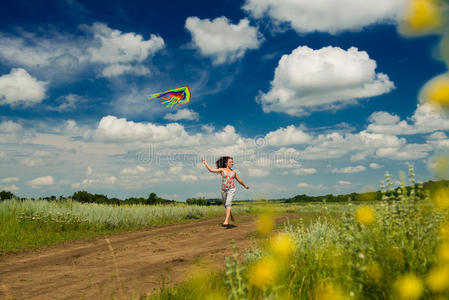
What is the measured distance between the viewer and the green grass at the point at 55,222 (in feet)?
33.3

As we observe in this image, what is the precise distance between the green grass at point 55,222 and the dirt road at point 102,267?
1.59 m

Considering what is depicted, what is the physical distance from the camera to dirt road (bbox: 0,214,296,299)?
4.59 metres

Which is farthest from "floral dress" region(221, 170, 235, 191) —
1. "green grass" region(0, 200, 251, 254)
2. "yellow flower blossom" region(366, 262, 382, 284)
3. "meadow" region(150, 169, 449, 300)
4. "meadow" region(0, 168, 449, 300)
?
"yellow flower blossom" region(366, 262, 382, 284)

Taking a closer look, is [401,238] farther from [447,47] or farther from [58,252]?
[58,252]

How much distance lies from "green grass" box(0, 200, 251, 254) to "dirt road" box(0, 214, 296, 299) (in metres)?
1.59

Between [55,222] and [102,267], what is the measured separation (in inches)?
279

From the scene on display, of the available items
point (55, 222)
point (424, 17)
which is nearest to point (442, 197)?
point (424, 17)

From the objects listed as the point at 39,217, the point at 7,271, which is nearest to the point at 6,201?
the point at 39,217

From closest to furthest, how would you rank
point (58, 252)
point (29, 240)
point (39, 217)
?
point (58, 252)
point (29, 240)
point (39, 217)

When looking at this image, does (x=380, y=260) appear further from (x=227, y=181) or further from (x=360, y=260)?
(x=227, y=181)

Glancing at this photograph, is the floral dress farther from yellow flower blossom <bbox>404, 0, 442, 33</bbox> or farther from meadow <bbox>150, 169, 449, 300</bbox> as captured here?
yellow flower blossom <bbox>404, 0, 442, 33</bbox>

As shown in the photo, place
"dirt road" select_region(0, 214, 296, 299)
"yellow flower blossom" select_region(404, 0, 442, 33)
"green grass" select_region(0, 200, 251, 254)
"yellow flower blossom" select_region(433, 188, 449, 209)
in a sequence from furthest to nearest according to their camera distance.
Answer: "green grass" select_region(0, 200, 251, 254)
"dirt road" select_region(0, 214, 296, 299)
"yellow flower blossom" select_region(433, 188, 449, 209)
"yellow flower blossom" select_region(404, 0, 442, 33)

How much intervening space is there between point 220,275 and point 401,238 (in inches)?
94.9

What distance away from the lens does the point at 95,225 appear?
41.6 feet
